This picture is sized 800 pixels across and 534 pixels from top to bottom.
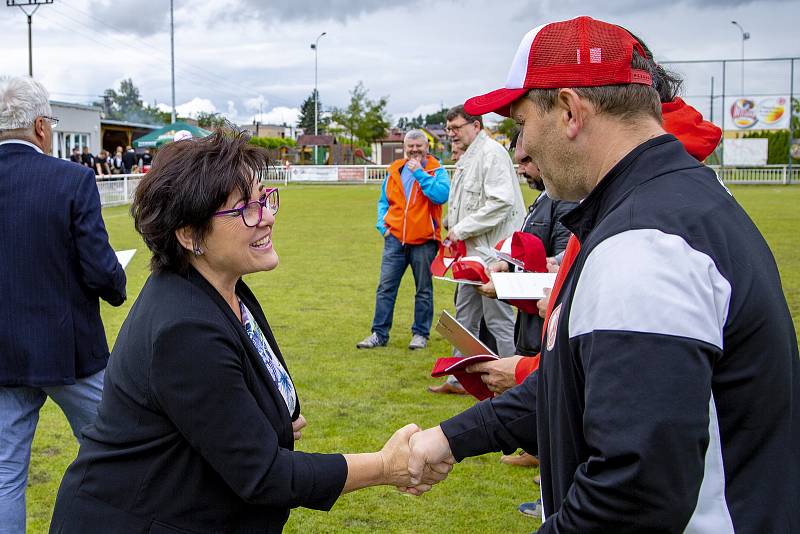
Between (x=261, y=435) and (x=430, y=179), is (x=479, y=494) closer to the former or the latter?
(x=261, y=435)

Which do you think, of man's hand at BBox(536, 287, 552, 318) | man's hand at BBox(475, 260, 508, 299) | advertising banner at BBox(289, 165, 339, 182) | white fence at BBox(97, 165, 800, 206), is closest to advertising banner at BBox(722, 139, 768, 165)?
white fence at BBox(97, 165, 800, 206)

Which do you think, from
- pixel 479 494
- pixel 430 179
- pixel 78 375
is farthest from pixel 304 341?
pixel 78 375

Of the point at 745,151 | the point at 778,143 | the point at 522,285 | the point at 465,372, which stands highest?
the point at 778,143

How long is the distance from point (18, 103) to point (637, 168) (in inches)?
120

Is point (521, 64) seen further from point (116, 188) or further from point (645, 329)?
point (116, 188)

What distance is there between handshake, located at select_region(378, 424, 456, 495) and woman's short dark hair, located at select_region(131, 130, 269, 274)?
35.5 inches

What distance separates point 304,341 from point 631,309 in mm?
7976

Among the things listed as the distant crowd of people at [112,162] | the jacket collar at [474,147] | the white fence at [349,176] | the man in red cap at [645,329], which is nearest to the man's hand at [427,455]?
the man in red cap at [645,329]

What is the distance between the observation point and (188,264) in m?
2.52

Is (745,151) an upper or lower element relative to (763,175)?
upper

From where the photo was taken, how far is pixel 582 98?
6.15 ft

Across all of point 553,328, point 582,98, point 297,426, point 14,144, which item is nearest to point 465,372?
point 297,426

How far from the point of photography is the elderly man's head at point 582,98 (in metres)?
1.87

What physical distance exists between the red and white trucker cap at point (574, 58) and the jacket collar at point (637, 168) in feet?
0.57
